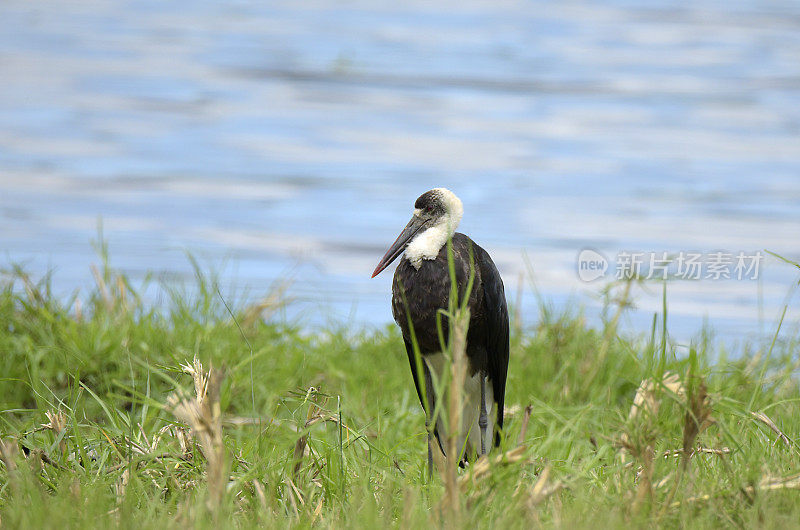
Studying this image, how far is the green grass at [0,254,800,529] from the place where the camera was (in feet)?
7.20

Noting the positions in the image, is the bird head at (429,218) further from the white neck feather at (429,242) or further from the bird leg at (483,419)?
the bird leg at (483,419)

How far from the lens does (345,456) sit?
9.73 ft

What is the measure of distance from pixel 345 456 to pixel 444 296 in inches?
25.6

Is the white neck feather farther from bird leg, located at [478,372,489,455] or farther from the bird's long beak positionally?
bird leg, located at [478,372,489,455]

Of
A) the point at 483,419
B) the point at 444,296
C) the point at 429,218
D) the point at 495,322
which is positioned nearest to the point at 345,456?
the point at 444,296

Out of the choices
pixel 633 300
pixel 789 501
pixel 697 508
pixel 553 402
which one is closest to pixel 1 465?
pixel 697 508

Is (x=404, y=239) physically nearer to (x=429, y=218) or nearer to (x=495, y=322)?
(x=429, y=218)

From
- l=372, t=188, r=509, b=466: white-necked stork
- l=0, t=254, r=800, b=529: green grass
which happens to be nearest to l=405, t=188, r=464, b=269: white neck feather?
l=372, t=188, r=509, b=466: white-necked stork

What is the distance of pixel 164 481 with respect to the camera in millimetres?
2551

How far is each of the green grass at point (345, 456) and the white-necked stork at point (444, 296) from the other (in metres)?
0.38

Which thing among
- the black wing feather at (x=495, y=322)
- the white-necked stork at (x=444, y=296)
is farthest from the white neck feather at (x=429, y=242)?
the black wing feather at (x=495, y=322)

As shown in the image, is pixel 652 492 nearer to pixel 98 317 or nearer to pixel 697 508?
pixel 697 508

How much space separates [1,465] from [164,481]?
0.57m

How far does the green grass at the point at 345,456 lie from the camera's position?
2.20 metres
